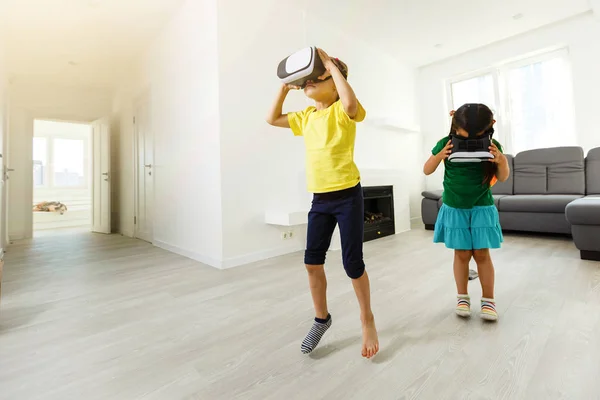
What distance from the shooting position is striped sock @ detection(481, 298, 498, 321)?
1.32 metres

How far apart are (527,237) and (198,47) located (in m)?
4.09

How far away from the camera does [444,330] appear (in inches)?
49.9

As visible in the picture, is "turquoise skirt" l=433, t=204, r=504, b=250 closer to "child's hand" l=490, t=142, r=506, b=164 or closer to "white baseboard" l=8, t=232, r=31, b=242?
"child's hand" l=490, t=142, r=506, b=164

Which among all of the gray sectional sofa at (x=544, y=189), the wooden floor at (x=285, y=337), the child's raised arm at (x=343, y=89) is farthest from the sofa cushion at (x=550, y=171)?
the child's raised arm at (x=343, y=89)

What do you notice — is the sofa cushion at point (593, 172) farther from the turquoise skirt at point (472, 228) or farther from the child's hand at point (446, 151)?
the child's hand at point (446, 151)

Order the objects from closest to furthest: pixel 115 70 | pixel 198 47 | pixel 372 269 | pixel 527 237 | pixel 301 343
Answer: pixel 301 343
pixel 372 269
pixel 198 47
pixel 527 237
pixel 115 70

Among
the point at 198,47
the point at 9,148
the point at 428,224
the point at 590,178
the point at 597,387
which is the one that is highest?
the point at 198,47

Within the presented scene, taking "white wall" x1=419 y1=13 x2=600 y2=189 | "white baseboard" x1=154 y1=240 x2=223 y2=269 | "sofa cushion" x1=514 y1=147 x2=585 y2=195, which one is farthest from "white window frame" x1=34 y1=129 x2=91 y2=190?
"sofa cushion" x1=514 y1=147 x2=585 y2=195

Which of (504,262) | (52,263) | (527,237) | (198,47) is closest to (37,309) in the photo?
(52,263)

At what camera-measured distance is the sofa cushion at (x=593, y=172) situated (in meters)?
3.48

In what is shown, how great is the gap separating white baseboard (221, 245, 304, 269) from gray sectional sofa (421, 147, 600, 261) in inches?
90.3

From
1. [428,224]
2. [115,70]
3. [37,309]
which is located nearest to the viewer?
[37,309]

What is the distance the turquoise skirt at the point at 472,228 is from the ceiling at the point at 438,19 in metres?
2.84

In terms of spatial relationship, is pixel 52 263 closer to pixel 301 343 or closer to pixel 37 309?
pixel 37 309
